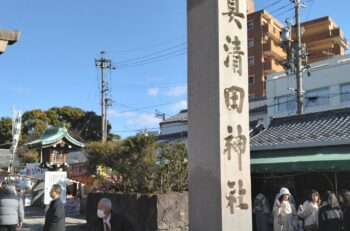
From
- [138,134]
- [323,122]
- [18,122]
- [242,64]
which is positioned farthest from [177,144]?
[18,122]

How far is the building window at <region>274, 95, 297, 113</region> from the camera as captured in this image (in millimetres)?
35888

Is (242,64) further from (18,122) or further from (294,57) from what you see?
(18,122)

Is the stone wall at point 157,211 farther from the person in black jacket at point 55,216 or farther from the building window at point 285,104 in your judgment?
the building window at point 285,104

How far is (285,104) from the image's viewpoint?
3650cm

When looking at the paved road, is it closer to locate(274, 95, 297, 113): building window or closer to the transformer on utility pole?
the transformer on utility pole

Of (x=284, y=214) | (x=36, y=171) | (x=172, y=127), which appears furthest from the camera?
(x=172, y=127)

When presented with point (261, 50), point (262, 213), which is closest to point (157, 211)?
point (262, 213)

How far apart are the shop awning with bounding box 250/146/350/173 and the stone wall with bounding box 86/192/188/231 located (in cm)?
261

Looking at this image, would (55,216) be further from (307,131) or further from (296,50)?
(296,50)

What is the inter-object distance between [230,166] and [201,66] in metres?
1.39

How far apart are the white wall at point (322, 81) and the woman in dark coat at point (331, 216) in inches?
954

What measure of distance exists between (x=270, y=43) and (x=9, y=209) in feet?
155

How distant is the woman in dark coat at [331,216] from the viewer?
9375mm

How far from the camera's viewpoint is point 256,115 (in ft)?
128
